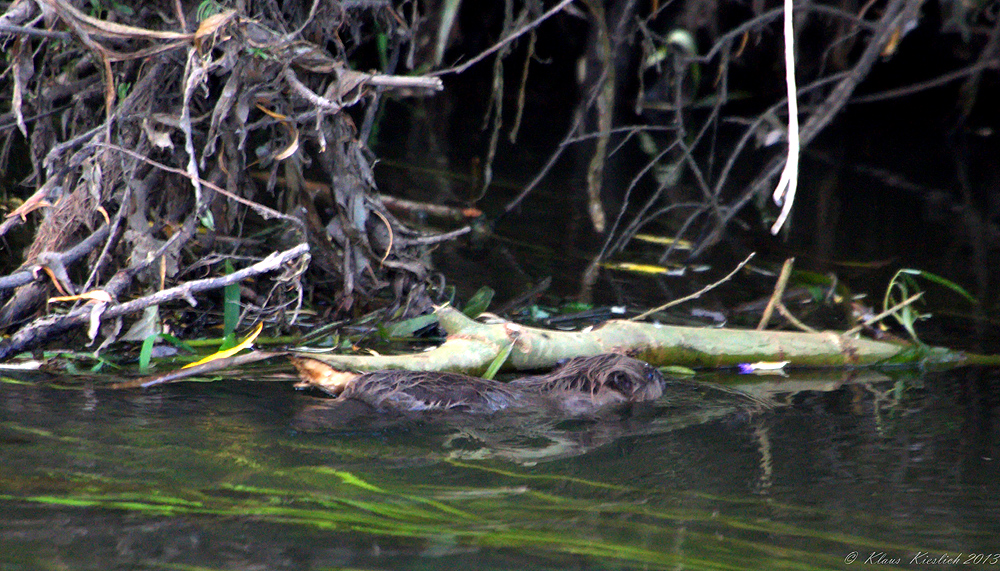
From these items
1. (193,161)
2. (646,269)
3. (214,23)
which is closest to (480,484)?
(193,161)

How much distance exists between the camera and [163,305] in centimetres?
401

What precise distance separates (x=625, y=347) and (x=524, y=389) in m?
0.54

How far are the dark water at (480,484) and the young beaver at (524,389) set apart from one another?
0.09 metres

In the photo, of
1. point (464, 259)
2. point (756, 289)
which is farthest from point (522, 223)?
point (756, 289)

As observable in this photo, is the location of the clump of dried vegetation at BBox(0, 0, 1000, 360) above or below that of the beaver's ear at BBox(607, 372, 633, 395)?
above

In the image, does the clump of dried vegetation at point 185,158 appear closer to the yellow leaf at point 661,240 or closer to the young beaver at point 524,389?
the young beaver at point 524,389

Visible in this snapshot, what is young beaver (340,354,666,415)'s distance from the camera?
341 centimetres

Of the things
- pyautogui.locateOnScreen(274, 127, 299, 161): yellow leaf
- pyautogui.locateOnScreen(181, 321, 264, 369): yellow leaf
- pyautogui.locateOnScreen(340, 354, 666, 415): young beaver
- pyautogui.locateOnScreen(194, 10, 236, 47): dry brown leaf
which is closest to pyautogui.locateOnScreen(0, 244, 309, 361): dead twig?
pyautogui.locateOnScreen(181, 321, 264, 369): yellow leaf

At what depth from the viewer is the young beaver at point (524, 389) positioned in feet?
11.2

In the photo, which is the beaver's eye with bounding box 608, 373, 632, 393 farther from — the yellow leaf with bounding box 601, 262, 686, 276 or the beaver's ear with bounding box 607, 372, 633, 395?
the yellow leaf with bounding box 601, 262, 686, 276

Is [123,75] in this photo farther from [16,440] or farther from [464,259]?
[464,259]

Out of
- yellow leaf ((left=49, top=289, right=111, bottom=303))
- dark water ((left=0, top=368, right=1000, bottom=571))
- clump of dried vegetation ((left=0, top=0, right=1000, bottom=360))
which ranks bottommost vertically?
dark water ((left=0, top=368, right=1000, bottom=571))

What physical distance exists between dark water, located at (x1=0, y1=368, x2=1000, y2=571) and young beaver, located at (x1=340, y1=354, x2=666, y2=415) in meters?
0.09

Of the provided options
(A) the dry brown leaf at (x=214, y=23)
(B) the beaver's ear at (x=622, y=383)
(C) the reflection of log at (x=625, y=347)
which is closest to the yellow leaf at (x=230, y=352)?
(C) the reflection of log at (x=625, y=347)
